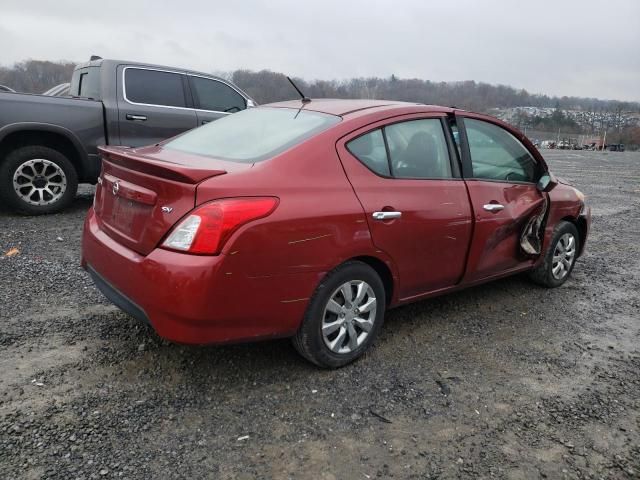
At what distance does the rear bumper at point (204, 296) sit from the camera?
2.52m

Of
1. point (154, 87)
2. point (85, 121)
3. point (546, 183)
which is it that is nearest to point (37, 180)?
point (85, 121)

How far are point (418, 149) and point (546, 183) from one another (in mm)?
1404

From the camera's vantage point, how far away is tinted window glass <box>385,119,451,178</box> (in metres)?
3.35

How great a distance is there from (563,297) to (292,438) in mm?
3102

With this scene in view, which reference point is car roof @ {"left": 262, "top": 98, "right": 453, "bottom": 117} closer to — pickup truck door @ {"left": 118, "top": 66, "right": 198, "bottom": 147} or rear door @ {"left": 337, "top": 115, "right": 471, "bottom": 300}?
rear door @ {"left": 337, "top": 115, "right": 471, "bottom": 300}

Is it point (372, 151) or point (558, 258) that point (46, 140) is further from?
point (558, 258)

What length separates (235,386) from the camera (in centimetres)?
293

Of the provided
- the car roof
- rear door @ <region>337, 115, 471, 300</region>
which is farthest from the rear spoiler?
the car roof

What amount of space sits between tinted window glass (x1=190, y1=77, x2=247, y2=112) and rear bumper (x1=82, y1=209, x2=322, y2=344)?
486cm

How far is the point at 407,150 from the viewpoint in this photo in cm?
343

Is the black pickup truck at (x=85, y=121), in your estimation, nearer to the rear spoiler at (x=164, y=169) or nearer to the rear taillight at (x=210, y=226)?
the rear spoiler at (x=164, y=169)

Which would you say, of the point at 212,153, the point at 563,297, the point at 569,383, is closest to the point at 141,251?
the point at 212,153

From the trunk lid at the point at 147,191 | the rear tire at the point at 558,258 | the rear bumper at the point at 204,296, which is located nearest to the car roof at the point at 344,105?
the trunk lid at the point at 147,191

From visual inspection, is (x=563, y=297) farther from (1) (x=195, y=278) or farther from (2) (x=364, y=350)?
(1) (x=195, y=278)
